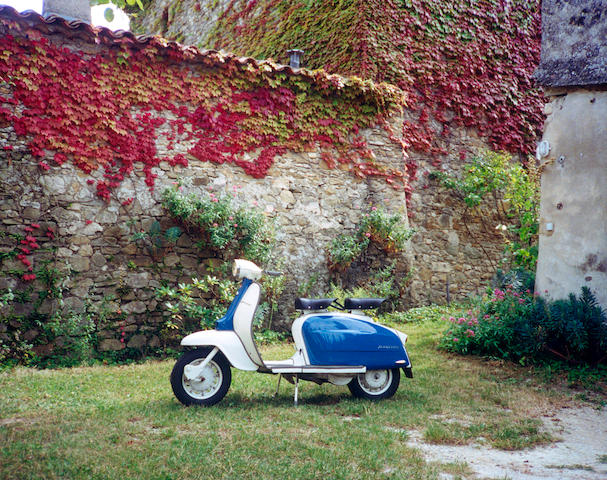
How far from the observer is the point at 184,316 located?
274 inches

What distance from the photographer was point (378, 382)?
15.6ft

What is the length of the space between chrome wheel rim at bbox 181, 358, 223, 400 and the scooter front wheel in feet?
3.79

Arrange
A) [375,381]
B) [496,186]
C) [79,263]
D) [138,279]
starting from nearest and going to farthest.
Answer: [375,381]
[79,263]
[138,279]
[496,186]

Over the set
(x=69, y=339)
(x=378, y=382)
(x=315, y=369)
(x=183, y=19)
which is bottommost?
(x=69, y=339)

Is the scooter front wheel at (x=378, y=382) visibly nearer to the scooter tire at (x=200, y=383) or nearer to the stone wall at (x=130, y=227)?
the scooter tire at (x=200, y=383)

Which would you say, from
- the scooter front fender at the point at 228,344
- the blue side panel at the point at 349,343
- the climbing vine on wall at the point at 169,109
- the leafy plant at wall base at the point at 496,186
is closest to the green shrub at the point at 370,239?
the climbing vine on wall at the point at 169,109

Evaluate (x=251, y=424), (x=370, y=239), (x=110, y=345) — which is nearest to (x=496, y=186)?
(x=370, y=239)

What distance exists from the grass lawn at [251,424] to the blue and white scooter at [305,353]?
19 centimetres

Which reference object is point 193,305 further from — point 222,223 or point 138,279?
point 222,223

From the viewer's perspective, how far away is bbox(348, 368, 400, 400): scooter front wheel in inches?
186

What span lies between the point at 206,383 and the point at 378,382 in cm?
147

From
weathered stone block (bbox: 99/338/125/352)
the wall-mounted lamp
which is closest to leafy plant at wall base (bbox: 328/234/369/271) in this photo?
weathered stone block (bbox: 99/338/125/352)

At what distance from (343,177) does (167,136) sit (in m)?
2.80

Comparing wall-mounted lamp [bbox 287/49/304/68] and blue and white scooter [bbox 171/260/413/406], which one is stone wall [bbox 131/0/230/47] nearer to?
wall-mounted lamp [bbox 287/49/304/68]
